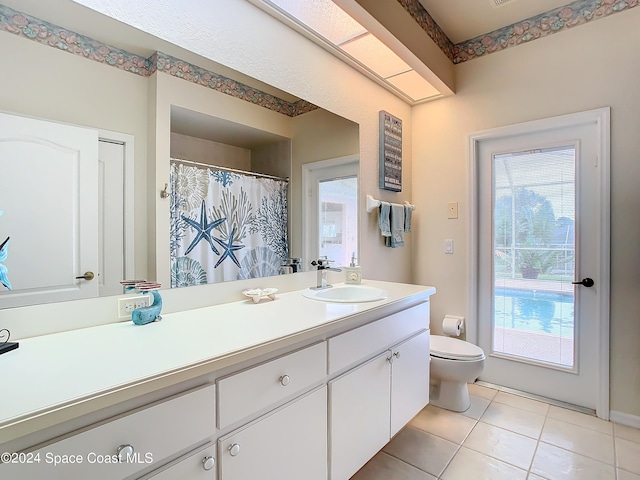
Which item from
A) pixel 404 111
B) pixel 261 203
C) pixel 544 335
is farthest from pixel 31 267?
pixel 544 335

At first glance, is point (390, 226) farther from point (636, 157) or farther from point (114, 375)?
point (114, 375)

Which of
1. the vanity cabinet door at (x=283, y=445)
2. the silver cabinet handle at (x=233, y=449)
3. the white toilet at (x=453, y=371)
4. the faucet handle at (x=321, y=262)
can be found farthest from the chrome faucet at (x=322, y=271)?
the silver cabinet handle at (x=233, y=449)

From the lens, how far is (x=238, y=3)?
5.16 feet

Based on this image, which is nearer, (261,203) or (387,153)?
(261,203)

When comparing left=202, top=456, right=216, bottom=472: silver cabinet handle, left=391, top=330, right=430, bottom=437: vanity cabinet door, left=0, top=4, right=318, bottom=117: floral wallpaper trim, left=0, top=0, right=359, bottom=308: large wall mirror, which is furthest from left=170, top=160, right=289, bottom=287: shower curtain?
left=391, top=330, right=430, bottom=437: vanity cabinet door

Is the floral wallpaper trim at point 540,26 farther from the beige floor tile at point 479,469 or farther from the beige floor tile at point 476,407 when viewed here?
the beige floor tile at point 479,469

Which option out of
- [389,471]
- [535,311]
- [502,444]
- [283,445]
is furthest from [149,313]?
[535,311]

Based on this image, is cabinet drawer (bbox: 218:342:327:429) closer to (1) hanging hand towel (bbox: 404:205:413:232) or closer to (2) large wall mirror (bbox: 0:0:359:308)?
(2) large wall mirror (bbox: 0:0:359:308)

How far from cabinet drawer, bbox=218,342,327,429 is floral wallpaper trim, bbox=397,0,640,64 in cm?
204

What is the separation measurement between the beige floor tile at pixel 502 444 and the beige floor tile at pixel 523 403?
0.37 meters

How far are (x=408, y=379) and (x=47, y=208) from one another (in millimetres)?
1745

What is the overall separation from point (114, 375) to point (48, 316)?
1.68ft

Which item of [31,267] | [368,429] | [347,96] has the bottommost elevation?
[368,429]

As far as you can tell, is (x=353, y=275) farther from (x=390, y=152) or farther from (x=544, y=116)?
(x=544, y=116)
